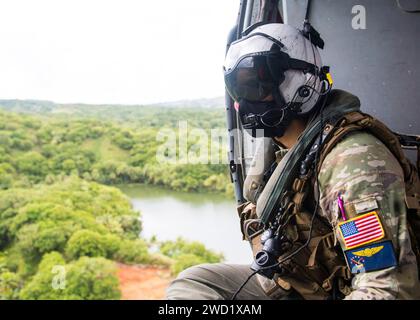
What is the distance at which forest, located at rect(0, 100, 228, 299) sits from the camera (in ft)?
43.2

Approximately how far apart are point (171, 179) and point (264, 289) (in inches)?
Answer: 654

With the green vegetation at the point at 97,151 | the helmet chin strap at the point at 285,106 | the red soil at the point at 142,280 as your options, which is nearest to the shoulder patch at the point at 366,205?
the helmet chin strap at the point at 285,106

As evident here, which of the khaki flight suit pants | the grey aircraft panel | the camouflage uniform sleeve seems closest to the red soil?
the grey aircraft panel

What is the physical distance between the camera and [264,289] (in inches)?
59.0

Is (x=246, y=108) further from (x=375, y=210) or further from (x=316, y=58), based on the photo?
(x=375, y=210)

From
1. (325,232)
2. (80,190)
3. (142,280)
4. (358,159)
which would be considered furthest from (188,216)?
(358,159)

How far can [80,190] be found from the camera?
1809 cm

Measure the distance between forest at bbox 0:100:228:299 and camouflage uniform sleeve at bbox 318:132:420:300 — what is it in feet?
32.5

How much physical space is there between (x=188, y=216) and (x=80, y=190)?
492cm

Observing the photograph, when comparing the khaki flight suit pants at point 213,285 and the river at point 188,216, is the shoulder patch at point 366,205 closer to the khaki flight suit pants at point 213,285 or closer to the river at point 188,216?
the khaki flight suit pants at point 213,285

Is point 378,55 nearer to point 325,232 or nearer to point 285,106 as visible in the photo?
point 285,106

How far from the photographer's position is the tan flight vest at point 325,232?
1.21 meters

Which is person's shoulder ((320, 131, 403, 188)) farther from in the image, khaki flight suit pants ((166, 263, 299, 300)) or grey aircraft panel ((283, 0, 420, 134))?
grey aircraft panel ((283, 0, 420, 134))
